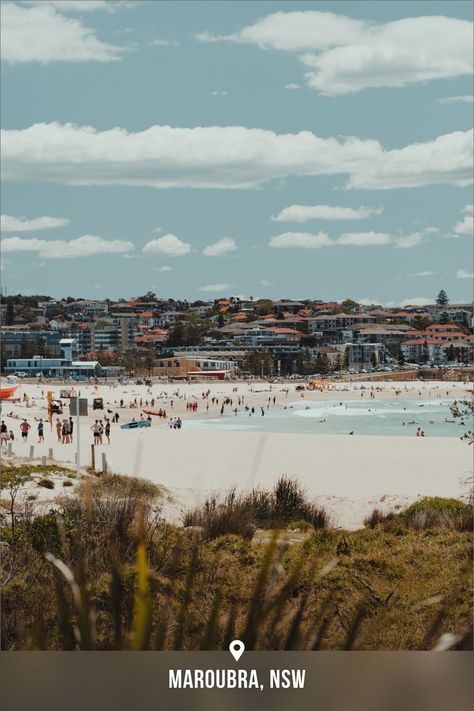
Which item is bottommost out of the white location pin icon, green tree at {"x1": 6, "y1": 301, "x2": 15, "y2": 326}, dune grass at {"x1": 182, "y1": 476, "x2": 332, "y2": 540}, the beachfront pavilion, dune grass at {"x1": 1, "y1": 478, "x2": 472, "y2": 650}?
the beachfront pavilion

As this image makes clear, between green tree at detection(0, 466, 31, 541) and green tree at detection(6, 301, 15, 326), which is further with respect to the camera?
green tree at detection(6, 301, 15, 326)

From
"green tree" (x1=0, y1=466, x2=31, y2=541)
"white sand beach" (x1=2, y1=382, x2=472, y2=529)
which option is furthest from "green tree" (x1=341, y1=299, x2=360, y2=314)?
"green tree" (x1=0, y1=466, x2=31, y2=541)

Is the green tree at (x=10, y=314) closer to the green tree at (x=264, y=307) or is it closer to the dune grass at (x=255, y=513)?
the green tree at (x=264, y=307)

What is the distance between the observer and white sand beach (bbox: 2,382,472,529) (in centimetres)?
1336

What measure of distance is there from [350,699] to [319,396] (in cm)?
5307

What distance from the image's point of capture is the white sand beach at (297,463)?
13.4m

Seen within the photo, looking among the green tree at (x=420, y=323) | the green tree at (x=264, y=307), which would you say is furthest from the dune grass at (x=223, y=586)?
the green tree at (x=264, y=307)

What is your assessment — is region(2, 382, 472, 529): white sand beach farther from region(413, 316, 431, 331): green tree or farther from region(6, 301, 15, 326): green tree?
region(413, 316, 431, 331): green tree

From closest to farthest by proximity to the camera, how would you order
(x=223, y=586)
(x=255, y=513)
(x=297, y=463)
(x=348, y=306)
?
(x=223, y=586) < (x=255, y=513) < (x=297, y=463) < (x=348, y=306)

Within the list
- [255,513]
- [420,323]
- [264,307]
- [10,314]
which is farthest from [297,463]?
[264,307]

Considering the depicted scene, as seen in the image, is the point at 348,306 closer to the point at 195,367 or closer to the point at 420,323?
the point at 420,323

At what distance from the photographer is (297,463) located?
1967cm

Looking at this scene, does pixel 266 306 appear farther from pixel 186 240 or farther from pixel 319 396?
pixel 186 240

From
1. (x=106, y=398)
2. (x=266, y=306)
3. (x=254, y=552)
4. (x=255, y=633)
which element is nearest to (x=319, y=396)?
(x=106, y=398)
